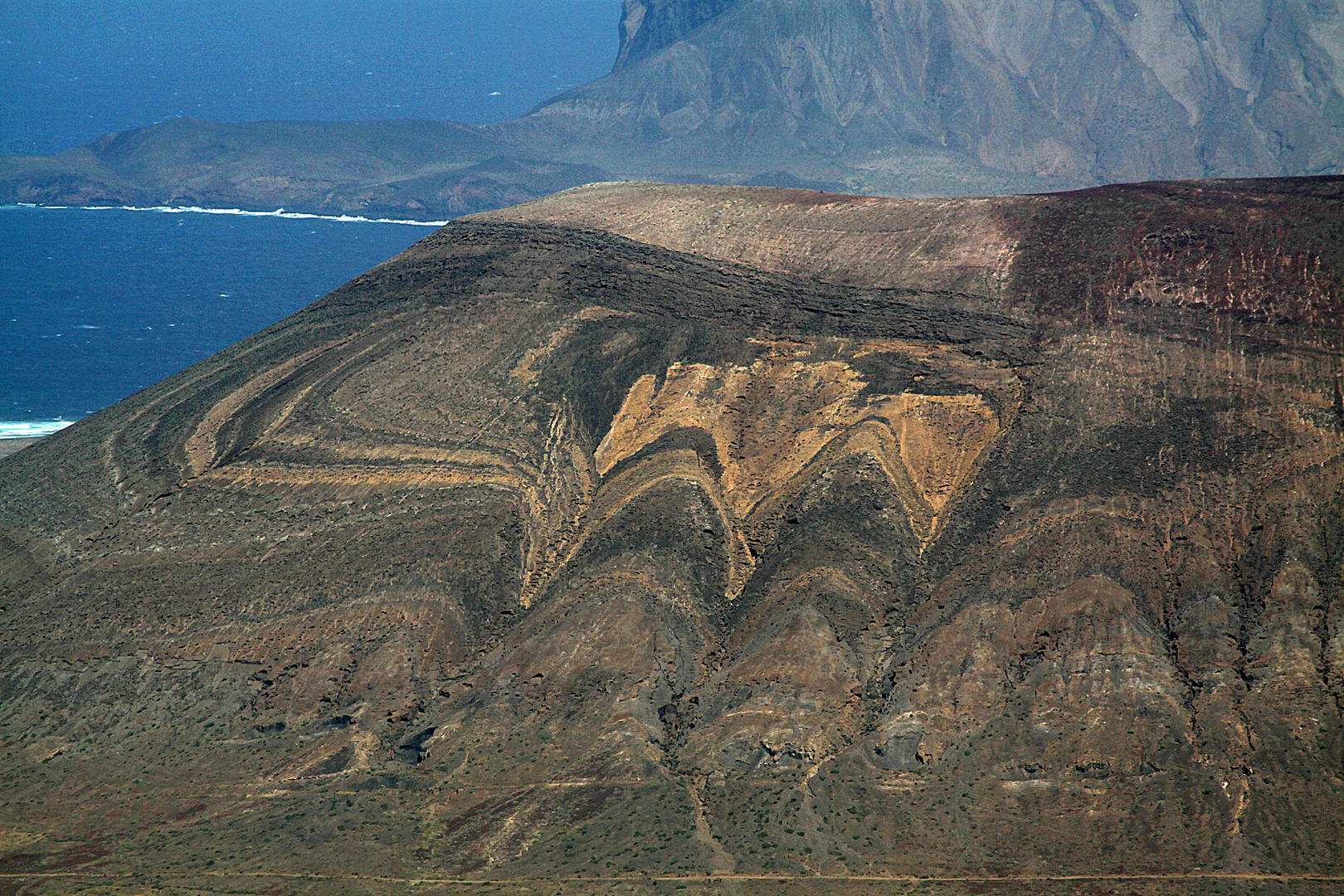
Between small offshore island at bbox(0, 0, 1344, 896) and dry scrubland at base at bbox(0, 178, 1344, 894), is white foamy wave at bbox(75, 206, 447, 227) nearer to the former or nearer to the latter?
small offshore island at bbox(0, 0, 1344, 896)

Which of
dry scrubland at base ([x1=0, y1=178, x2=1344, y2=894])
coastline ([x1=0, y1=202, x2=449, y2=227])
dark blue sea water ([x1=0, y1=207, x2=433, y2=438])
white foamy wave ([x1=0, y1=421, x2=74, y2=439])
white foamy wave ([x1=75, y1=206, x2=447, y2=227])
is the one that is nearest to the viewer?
dry scrubland at base ([x1=0, y1=178, x2=1344, y2=894])

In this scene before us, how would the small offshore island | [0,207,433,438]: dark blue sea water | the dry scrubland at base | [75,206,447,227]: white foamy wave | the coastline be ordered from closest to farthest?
the small offshore island < the dry scrubland at base < [0,207,433,438]: dark blue sea water < the coastline < [75,206,447,227]: white foamy wave

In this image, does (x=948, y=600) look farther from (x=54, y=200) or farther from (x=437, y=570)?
(x=54, y=200)

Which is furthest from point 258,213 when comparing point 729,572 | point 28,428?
point 729,572

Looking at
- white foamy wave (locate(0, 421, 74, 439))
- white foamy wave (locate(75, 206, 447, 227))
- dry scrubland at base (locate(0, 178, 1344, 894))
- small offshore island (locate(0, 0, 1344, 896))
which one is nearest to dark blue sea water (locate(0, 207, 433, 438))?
white foamy wave (locate(0, 421, 74, 439))

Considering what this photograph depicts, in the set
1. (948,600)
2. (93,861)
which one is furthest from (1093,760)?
(93,861)

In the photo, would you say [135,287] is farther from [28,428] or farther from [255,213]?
[255,213]

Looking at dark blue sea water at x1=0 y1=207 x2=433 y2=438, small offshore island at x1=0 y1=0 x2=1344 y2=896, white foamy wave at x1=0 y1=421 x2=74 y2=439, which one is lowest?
small offshore island at x1=0 y1=0 x2=1344 y2=896

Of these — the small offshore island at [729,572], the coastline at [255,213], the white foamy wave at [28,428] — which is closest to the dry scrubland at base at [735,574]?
the small offshore island at [729,572]
